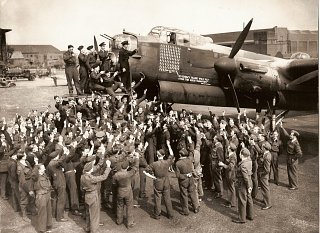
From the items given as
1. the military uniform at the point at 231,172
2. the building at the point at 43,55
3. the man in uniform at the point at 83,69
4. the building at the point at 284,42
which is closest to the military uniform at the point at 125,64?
the man in uniform at the point at 83,69

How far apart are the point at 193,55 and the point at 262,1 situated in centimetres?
442

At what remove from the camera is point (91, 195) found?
7.73m

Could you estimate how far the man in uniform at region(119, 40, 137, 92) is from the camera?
13198 millimetres

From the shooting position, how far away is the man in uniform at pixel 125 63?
13.2 m

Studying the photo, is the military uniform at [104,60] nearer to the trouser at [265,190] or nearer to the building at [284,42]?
the trouser at [265,190]

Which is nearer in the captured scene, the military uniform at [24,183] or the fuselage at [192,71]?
the military uniform at [24,183]

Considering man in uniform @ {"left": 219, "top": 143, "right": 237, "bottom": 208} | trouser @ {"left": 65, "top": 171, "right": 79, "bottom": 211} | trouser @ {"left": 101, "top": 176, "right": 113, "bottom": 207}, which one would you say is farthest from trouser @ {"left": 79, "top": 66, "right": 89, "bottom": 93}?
man in uniform @ {"left": 219, "top": 143, "right": 237, "bottom": 208}

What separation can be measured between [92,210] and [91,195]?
363 mm

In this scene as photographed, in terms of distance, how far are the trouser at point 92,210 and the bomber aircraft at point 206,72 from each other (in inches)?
272

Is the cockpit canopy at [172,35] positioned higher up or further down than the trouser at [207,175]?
higher up

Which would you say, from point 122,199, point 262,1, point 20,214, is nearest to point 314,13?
point 262,1

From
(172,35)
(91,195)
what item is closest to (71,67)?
(172,35)

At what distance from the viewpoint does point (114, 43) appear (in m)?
14.4

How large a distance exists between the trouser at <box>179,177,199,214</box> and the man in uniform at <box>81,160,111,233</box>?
6.85 feet
